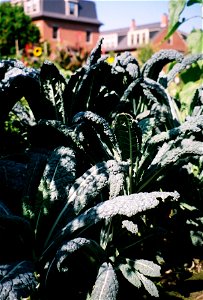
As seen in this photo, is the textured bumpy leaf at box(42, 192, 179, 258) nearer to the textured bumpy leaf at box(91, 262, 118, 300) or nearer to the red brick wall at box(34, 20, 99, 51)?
the textured bumpy leaf at box(91, 262, 118, 300)

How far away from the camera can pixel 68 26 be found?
145 feet

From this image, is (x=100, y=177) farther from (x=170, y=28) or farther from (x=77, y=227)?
(x=170, y=28)

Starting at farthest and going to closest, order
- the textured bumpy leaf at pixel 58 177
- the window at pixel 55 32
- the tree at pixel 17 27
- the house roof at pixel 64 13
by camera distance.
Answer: the window at pixel 55 32, the house roof at pixel 64 13, the tree at pixel 17 27, the textured bumpy leaf at pixel 58 177

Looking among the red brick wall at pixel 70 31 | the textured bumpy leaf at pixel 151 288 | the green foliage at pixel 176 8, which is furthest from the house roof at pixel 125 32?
the textured bumpy leaf at pixel 151 288

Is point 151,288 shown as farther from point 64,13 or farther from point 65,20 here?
point 64,13

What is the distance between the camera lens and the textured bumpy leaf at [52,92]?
92.4 inches

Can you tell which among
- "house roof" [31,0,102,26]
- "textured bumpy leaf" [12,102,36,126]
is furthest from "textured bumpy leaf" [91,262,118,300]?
"house roof" [31,0,102,26]

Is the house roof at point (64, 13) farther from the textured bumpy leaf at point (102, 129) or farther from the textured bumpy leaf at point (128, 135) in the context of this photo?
the textured bumpy leaf at point (128, 135)

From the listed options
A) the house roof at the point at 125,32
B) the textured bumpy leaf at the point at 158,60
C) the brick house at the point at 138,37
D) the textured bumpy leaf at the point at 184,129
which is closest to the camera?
the textured bumpy leaf at the point at 184,129

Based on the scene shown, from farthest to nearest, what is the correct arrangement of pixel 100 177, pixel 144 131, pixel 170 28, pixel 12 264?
pixel 170 28, pixel 144 131, pixel 100 177, pixel 12 264

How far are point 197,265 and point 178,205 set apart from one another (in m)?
0.37

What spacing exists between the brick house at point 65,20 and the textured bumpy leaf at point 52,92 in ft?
129

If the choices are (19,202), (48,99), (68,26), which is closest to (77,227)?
(19,202)

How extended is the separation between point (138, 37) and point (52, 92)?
159ft
